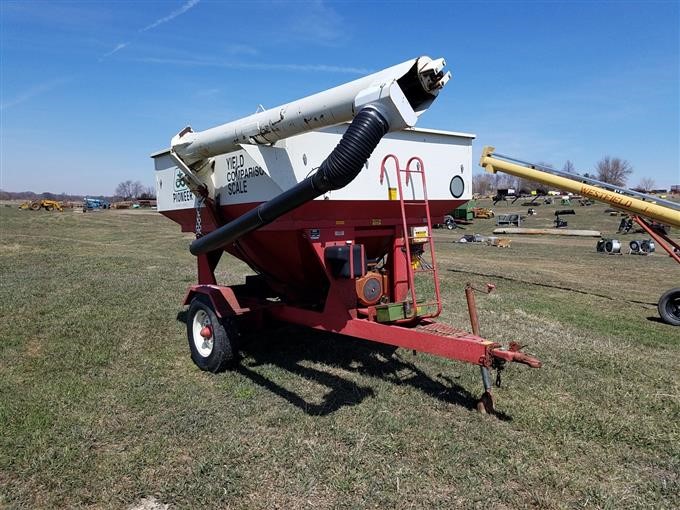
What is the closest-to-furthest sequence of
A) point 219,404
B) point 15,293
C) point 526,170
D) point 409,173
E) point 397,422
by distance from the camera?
point 397,422 → point 219,404 → point 409,173 → point 15,293 → point 526,170

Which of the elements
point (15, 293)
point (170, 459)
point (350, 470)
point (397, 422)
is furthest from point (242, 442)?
point (15, 293)

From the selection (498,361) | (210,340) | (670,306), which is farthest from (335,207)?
(670,306)

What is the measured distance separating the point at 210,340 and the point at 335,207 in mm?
2287

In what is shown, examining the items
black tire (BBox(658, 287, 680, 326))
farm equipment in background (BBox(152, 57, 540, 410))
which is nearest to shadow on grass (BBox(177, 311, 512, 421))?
farm equipment in background (BBox(152, 57, 540, 410))

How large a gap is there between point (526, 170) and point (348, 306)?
6.73 m

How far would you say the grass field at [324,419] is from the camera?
342cm

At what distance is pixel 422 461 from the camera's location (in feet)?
12.3

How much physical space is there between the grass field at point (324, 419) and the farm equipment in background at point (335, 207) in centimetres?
59

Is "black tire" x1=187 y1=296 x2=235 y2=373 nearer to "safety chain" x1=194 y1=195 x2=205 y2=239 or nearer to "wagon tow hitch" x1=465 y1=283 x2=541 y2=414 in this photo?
"safety chain" x1=194 y1=195 x2=205 y2=239

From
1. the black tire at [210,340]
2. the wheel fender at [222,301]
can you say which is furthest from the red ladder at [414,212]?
the black tire at [210,340]

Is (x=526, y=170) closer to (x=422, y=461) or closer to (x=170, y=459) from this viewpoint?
(x=422, y=461)

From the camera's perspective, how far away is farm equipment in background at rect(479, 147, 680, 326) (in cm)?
830

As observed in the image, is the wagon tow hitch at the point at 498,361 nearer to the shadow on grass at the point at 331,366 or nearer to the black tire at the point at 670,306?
the shadow on grass at the point at 331,366

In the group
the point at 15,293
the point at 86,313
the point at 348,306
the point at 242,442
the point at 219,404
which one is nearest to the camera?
the point at 242,442
